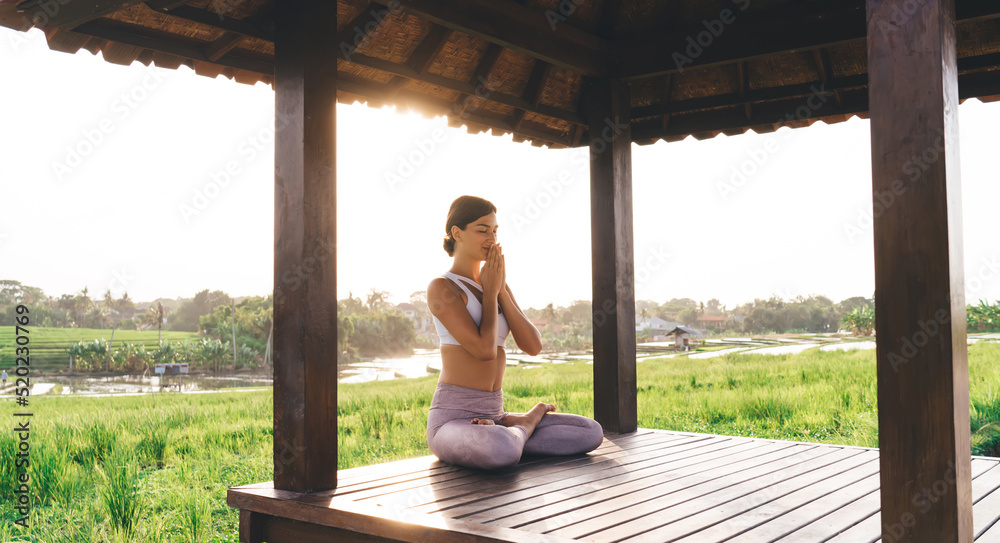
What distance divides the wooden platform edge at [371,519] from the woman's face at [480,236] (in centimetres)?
128

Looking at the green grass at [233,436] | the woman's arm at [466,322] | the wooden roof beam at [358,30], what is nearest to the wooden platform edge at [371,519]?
the woman's arm at [466,322]

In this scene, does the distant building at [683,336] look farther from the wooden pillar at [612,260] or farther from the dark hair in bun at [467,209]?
the dark hair in bun at [467,209]

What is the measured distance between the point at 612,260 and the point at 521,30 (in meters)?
1.44

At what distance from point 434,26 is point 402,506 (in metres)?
2.74

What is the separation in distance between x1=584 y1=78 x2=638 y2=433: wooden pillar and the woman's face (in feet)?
3.82

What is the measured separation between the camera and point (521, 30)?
3.89m

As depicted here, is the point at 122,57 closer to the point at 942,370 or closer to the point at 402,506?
the point at 402,506

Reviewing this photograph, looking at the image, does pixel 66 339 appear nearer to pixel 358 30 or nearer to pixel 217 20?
pixel 358 30

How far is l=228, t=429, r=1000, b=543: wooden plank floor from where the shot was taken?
2.40 metres

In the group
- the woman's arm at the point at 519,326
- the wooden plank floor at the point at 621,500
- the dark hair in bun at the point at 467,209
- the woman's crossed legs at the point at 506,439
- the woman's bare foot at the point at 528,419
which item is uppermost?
the dark hair in bun at the point at 467,209

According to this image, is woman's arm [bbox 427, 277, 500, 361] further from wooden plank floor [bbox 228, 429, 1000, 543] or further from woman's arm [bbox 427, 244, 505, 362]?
wooden plank floor [bbox 228, 429, 1000, 543]

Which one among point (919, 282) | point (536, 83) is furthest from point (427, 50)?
point (919, 282)

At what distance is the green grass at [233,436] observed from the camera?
16.5ft

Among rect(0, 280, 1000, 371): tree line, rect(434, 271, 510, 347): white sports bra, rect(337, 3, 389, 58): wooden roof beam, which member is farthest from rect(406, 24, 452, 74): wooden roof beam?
rect(0, 280, 1000, 371): tree line
